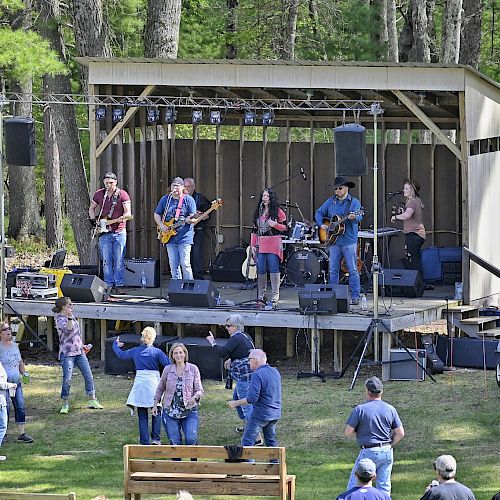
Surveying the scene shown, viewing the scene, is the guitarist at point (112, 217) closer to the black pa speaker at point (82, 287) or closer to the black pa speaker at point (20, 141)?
the black pa speaker at point (82, 287)

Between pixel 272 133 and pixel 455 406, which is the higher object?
pixel 272 133

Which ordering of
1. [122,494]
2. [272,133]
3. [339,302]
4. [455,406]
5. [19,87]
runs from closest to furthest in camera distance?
[122,494] < [455,406] < [339,302] < [19,87] < [272,133]

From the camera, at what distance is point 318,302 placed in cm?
1623

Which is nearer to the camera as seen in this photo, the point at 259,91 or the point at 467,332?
the point at 467,332

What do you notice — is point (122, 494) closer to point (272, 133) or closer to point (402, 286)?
point (402, 286)

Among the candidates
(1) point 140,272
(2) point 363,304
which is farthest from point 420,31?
(2) point 363,304

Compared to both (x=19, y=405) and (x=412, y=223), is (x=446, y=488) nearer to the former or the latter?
(x=19, y=405)

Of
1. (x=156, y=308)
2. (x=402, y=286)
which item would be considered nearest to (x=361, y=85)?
(x=402, y=286)

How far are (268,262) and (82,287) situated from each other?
8.23 ft

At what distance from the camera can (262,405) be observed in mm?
11695

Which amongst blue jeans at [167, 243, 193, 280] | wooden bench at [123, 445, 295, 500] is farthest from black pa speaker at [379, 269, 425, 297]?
wooden bench at [123, 445, 295, 500]

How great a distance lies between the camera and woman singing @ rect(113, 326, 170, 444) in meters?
12.7

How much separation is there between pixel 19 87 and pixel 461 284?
51.7ft

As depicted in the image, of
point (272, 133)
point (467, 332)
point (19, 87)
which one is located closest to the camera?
point (467, 332)
